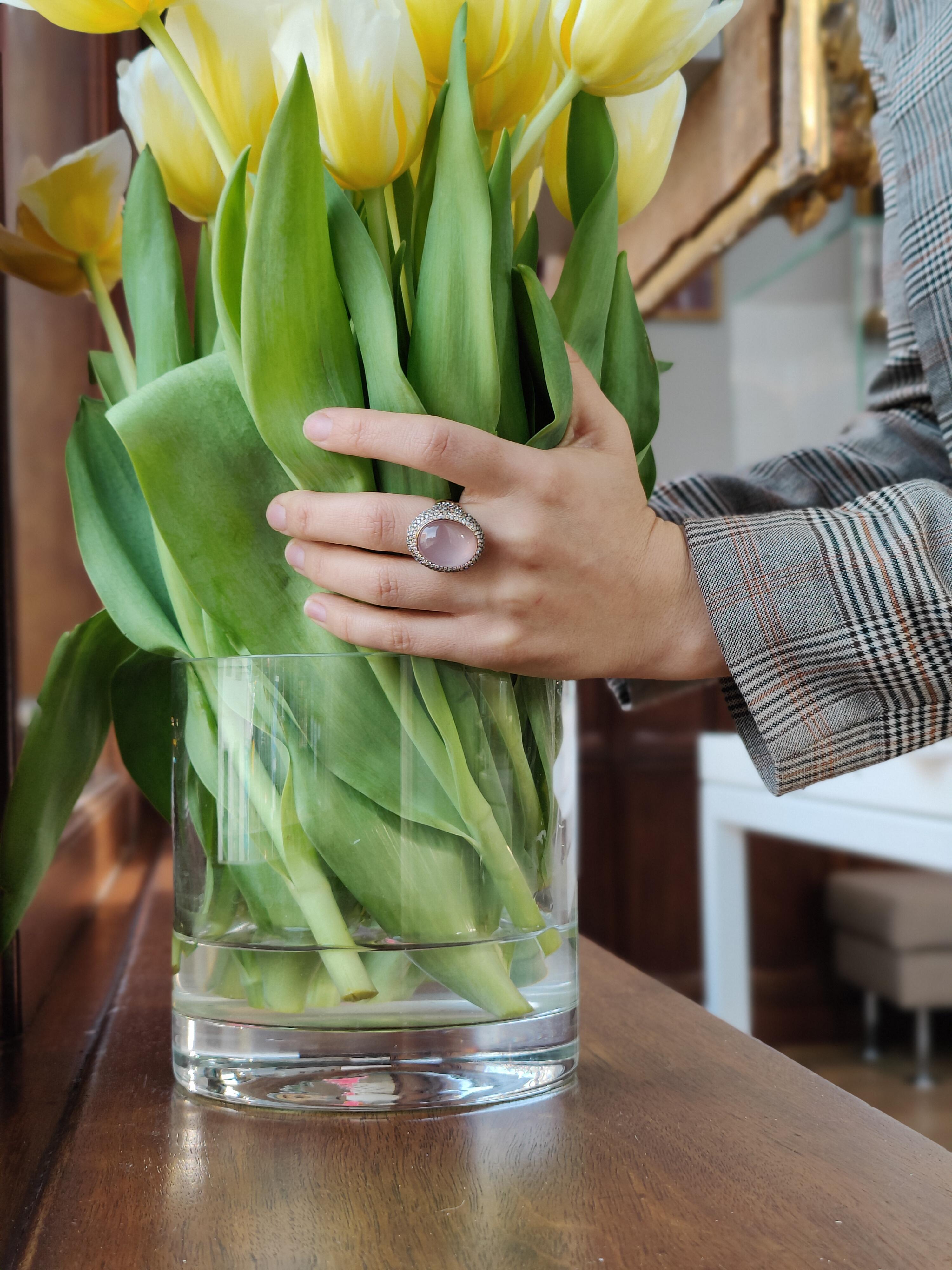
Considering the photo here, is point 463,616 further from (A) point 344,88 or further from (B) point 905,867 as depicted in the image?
(B) point 905,867

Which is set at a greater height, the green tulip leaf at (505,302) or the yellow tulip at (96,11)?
the yellow tulip at (96,11)

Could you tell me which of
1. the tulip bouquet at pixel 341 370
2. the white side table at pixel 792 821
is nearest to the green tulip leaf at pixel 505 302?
the tulip bouquet at pixel 341 370

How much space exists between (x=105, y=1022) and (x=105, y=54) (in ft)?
2.87

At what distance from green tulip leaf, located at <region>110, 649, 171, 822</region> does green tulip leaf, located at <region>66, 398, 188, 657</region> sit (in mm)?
29

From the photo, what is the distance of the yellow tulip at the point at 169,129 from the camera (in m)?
0.31

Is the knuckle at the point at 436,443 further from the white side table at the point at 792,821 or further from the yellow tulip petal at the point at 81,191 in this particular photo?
the white side table at the point at 792,821

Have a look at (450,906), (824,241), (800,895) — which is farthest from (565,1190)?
(800,895)

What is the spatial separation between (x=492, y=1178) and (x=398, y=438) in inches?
7.0

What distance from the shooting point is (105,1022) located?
1.30 ft

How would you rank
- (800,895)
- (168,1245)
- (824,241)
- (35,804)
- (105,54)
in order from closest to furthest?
(168,1245)
(35,804)
(105,54)
(824,241)
(800,895)

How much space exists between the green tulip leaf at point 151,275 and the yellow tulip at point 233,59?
30 mm

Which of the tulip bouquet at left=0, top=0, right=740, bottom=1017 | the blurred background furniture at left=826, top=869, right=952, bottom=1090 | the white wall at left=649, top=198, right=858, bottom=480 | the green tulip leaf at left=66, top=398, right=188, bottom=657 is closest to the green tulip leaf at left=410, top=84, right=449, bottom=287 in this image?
the tulip bouquet at left=0, top=0, right=740, bottom=1017

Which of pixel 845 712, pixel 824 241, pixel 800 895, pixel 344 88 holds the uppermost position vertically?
pixel 824 241

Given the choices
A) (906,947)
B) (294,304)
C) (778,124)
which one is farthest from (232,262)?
(906,947)
